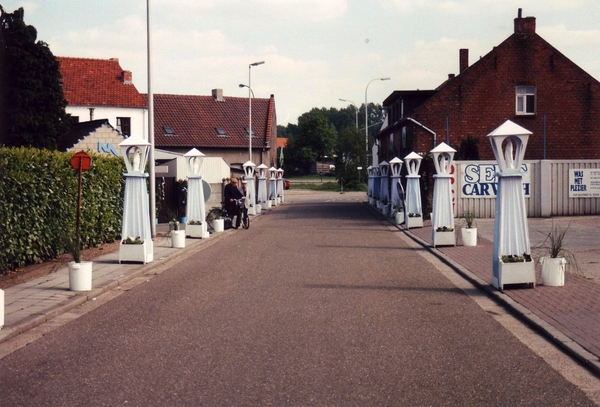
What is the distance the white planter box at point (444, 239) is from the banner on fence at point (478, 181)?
38.0ft

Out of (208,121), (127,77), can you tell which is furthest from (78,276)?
(208,121)

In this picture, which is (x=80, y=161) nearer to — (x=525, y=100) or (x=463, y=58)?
(x=525, y=100)

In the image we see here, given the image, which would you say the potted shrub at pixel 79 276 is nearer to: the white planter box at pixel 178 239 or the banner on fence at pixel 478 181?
the white planter box at pixel 178 239

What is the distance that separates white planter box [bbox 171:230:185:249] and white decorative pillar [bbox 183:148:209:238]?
125 inches

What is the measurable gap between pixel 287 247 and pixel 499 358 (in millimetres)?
12337

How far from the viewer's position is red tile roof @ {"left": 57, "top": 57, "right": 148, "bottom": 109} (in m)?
54.6

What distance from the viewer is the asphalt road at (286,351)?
5742 mm

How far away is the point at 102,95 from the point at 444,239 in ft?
139

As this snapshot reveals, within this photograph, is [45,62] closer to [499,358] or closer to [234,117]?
[234,117]

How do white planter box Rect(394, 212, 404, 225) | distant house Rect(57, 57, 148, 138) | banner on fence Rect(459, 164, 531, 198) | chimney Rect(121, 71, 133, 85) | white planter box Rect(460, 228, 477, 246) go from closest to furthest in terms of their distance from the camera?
white planter box Rect(460, 228, 477, 246) < white planter box Rect(394, 212, 404, 225) < banner on fence Rect(459, 164, 531, 198) < distant house Rect(57, 57, 148, 138) < chimney Rect(121, 71, 133, 85)

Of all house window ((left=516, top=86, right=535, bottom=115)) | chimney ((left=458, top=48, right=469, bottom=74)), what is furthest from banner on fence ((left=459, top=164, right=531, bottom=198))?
chimney ((left=458, top=48, right=469, bottom=74))

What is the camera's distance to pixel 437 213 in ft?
61.2

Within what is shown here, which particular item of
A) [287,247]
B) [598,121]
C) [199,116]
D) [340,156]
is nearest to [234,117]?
[199,116]

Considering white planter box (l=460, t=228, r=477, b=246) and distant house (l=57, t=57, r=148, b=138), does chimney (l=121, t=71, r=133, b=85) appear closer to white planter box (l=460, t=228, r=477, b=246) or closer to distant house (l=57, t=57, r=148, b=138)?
distant house (l=57, t=57, r=148, b=138)
